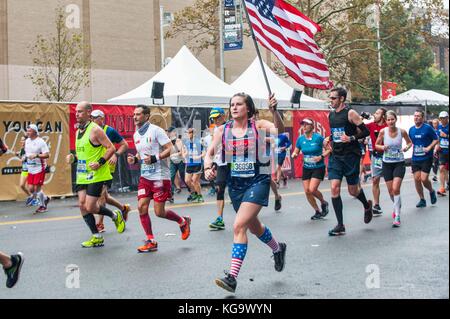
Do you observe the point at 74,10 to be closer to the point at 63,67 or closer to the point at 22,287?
the point at 63,67

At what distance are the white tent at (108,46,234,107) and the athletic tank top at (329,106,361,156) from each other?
1209 cm

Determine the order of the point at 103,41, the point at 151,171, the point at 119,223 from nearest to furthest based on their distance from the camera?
the point at 151,171 → the point at 119,223 → the point at 103,41

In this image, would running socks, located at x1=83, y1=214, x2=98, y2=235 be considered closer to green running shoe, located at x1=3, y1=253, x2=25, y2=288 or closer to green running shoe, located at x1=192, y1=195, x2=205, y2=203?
green running shoe, located at x1=3, y1=253, x2=25, y2=288

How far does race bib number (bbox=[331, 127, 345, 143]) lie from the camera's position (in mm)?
9898

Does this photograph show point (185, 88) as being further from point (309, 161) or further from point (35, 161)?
point (309, 161)

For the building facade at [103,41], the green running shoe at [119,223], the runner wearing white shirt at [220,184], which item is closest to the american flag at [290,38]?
the runner wearing white shirt at [220,184]

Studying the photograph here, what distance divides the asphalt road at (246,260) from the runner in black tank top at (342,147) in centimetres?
58

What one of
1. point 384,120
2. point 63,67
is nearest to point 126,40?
point 63,67

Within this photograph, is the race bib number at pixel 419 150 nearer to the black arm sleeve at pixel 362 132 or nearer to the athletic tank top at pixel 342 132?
the athletic tank top at pixel 342 132

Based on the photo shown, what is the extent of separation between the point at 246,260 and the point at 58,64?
2672 centimetres

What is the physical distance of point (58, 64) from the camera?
3284cm

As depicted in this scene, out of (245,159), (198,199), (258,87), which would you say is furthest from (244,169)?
(258,87)

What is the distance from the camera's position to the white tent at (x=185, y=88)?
21.8m

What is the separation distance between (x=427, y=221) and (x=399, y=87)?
28565 mm
